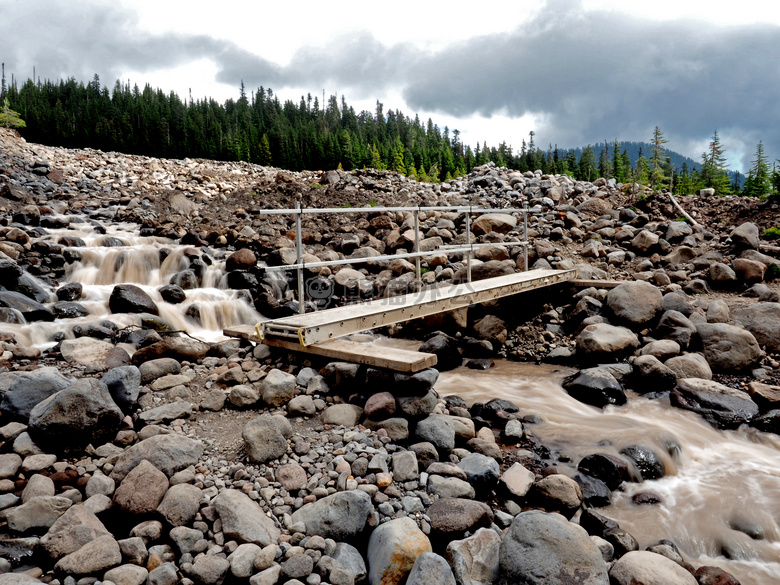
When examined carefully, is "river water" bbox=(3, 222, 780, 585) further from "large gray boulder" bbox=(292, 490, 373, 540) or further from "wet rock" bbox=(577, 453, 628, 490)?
"large gray boulder" bbox=(292, 490, 373, 540)

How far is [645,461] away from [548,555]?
2.50m

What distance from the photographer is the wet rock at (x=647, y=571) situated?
289cm

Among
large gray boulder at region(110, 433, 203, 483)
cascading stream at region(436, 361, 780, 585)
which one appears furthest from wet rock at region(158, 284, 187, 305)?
large gray boulder at region(110, 433, 203, 483)

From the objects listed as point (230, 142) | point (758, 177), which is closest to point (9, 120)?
point (230, 142)

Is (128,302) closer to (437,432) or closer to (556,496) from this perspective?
(437,432)

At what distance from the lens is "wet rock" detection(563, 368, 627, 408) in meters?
6.17

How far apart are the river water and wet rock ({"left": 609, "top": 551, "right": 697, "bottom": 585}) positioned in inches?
26.8

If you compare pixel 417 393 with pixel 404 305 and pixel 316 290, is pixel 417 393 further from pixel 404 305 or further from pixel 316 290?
pixel 316 290

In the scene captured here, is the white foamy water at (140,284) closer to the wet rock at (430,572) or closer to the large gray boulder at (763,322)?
the wet rock at (430,572)

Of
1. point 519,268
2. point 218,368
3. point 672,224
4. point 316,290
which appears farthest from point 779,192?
point 218,368

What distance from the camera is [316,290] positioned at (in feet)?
34.0

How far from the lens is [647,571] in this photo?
2938mm

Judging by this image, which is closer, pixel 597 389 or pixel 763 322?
pixel 597 389

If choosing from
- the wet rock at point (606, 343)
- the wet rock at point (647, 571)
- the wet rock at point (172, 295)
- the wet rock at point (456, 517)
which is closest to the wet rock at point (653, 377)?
the wet rock at point (606, 343)
